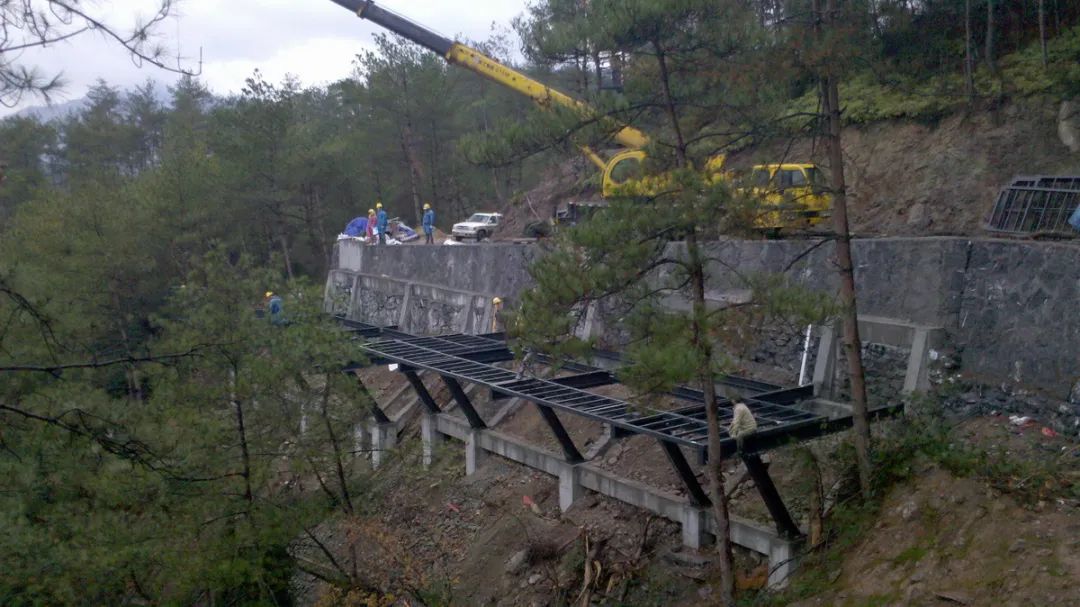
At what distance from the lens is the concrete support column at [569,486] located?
12.8 metres

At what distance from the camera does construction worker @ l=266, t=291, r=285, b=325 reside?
13023 millimetres

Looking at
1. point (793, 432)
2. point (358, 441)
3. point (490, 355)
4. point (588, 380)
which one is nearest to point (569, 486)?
point (588, 380)

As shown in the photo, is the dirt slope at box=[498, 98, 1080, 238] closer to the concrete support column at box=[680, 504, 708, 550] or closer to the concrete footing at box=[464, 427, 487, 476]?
the concrete footing at box=[464, 427, 487, 476]

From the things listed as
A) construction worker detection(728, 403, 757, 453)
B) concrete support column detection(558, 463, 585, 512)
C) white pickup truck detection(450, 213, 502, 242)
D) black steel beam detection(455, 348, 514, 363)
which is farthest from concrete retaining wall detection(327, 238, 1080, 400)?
white pickup truck detection(450, 213, 502, 242)

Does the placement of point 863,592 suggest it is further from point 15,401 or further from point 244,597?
point 15,401

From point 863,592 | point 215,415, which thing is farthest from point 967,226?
point 215,415

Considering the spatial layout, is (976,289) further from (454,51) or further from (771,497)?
(454,51)

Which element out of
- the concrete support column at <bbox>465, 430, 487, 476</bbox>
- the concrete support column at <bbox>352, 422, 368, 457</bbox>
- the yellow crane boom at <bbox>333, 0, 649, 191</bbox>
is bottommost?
the concrete support column at <bbox>465, 430, 487, 476</bbox>

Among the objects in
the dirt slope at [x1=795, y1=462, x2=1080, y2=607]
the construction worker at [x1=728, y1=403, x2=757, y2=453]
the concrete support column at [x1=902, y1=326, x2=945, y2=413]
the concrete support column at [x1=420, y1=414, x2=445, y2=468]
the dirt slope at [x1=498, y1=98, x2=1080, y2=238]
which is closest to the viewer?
the dirt slope at [x1=795, y1=462, x2=1080, y2=607]

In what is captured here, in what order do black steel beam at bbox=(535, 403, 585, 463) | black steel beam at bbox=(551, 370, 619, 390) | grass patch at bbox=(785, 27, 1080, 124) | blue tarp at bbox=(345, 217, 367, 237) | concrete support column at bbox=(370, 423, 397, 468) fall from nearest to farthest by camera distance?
black steel beam at bbox=(535, 403, 585, 463) → black steel beam at bbox=(551, 370, 619, 390) → grass patch at bbox=(785, 27, 1080, 124) → concrete support column at bbox=(370, 423, 397, 468) → blue tarp at bbox=(345, 217, 367, 237)

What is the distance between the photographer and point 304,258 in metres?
38.5

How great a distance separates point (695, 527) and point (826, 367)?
2.92 meters

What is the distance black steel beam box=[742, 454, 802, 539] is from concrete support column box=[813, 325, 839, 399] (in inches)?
95.8

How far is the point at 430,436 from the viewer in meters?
16.9
